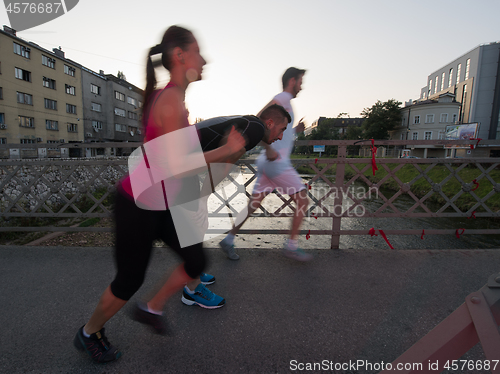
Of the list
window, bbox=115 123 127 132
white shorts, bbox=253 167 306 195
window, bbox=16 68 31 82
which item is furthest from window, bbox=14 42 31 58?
white shorts, bbox=253 167 306 195

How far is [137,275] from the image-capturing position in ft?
4.97

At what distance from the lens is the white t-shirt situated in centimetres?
282

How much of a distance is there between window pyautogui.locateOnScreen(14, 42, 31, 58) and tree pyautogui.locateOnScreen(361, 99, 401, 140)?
5667cm

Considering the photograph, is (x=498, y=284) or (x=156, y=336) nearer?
(x=498, y=284)

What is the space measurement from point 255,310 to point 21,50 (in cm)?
4155

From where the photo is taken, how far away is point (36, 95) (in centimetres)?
3188

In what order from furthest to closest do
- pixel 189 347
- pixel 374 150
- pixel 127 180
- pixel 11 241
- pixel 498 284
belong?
pixel 11 241 → pixel 374 150 → pixel 189 347 → pixel 127 180 → pixel 498 284

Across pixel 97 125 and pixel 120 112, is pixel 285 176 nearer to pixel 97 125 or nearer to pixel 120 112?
pixel 97 125

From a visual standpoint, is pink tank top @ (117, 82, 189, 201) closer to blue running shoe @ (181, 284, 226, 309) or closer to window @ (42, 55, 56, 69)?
blue running shoe @ (181, 284, 226, 309)

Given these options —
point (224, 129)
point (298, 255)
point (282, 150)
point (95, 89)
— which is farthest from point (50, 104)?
point (224, 129)

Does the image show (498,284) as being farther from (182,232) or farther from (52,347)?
(52,347)

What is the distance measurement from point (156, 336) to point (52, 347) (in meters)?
0.65

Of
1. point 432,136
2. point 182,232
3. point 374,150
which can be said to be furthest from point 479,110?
point 182,232

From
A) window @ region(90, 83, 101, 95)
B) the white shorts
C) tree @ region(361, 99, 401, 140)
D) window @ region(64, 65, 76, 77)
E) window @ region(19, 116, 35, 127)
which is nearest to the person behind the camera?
the white shorts
